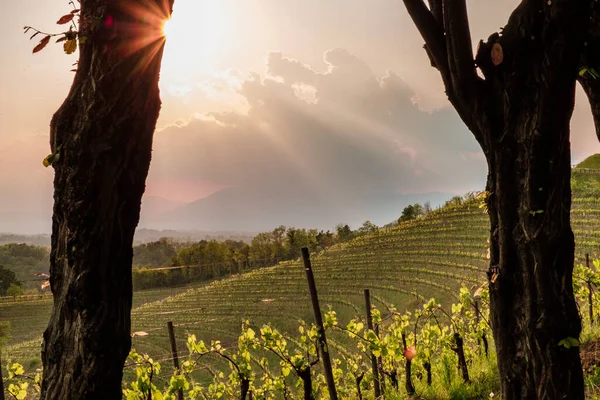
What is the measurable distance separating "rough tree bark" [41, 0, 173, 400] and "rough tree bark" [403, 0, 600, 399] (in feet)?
5.06

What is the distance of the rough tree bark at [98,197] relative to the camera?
158cm

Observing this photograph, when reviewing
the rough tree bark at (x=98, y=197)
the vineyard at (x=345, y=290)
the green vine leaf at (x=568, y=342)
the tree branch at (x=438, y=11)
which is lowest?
the vineyard at (x=345, y=290)

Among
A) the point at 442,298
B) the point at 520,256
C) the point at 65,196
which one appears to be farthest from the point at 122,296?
the point at 442,298

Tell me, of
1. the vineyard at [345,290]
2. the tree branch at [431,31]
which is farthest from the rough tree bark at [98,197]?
the vineyard at [345,290]

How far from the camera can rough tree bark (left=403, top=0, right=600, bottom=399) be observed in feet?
6.48

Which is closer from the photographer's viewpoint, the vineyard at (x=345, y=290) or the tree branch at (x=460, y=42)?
the tree branch at (x=460, y=42)

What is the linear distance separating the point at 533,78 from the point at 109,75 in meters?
1.89

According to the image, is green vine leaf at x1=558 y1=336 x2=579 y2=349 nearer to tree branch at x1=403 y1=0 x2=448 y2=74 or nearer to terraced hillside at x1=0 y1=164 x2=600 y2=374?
tree branch at x1=403 y1=0 x2=448 y2=74

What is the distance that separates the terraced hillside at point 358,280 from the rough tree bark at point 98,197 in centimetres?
1698

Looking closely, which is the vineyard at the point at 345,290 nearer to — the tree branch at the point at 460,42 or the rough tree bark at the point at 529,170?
the rough tree bark at the point at 529,170

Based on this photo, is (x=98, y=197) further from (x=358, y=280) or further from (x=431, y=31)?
(x=358, y=280)

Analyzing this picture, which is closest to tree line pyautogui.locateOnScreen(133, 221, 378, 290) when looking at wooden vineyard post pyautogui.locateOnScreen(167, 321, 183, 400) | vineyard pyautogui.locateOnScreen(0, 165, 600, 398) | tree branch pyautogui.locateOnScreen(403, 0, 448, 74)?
vineyard pyautogui.locateOnScreen(0, 165, 600, 398)

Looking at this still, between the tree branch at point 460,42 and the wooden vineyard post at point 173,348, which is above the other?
the tree branch at point 460,42

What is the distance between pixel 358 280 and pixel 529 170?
2608 centimetres
